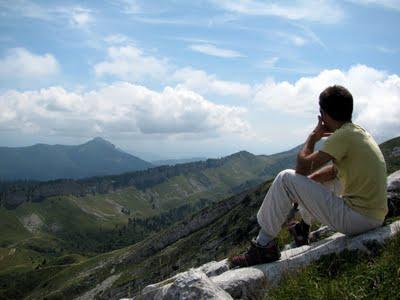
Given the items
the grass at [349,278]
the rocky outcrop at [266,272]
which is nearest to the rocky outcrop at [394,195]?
the rocky outcrop at [266,272]

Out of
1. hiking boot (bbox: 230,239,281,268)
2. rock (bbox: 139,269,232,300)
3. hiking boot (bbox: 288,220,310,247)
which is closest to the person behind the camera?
rock (bbox: 139,269,232,300)

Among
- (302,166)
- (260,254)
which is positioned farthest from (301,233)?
(302,166)

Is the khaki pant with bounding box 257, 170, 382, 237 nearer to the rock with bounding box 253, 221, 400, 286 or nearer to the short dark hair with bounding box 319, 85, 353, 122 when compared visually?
the rock with bounding box 253, 221, 400, 286

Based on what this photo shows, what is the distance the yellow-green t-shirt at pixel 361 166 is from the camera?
979cm

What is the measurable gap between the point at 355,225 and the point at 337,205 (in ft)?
2.45

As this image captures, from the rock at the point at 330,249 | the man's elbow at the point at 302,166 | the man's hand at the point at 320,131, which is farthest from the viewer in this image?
the man's hand at the point at 320,131

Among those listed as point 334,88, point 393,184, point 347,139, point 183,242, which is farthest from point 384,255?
point 183,242

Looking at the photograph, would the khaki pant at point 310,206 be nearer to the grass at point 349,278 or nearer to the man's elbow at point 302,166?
the man's elbow at point 302,166

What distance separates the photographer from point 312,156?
10.1 meters

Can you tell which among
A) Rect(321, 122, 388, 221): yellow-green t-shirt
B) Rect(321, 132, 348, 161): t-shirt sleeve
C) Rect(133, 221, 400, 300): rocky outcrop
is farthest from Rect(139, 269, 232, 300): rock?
Rect(321, 132, 348, 161): t-shirt sleeve

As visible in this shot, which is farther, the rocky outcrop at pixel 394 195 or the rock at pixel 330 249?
the rocky outcrop at pixel 394 195

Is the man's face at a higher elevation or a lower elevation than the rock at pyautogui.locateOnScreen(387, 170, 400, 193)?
higher

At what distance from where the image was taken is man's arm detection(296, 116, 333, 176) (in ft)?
32.8

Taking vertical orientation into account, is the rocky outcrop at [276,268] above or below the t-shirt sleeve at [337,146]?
below
